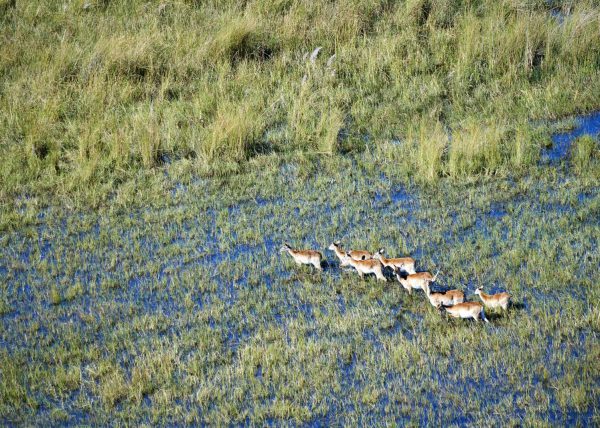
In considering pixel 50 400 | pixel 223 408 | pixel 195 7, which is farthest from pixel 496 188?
pixel 195 7

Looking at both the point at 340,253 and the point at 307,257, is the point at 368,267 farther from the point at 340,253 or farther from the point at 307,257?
the point at 307,257

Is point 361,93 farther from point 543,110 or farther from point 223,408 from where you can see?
point 223,408

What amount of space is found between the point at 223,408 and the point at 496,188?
5366mm

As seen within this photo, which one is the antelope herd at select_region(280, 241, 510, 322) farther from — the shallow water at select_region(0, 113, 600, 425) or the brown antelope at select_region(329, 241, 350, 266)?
the shallow water at select_region(0, 113, 600, 425)

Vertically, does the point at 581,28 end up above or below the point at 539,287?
above

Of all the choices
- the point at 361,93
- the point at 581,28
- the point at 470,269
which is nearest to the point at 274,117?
the point at 361,93

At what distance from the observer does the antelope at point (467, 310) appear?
26.2 feet

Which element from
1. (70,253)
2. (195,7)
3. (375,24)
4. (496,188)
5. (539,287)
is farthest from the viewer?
(195,7)

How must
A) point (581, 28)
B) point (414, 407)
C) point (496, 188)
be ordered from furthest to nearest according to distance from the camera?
point (581, 28) < point (496, 188) < point (414, 407)

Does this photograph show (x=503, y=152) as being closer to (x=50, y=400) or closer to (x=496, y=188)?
(x=496, y=188)

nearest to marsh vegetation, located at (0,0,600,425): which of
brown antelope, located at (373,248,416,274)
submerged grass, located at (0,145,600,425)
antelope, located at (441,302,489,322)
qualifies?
submerged grass, located at (0,145,600,425)

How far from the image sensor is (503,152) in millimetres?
11570

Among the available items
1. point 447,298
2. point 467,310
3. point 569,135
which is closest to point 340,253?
point 447,298

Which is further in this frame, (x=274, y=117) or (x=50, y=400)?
(x=274, y=117)
